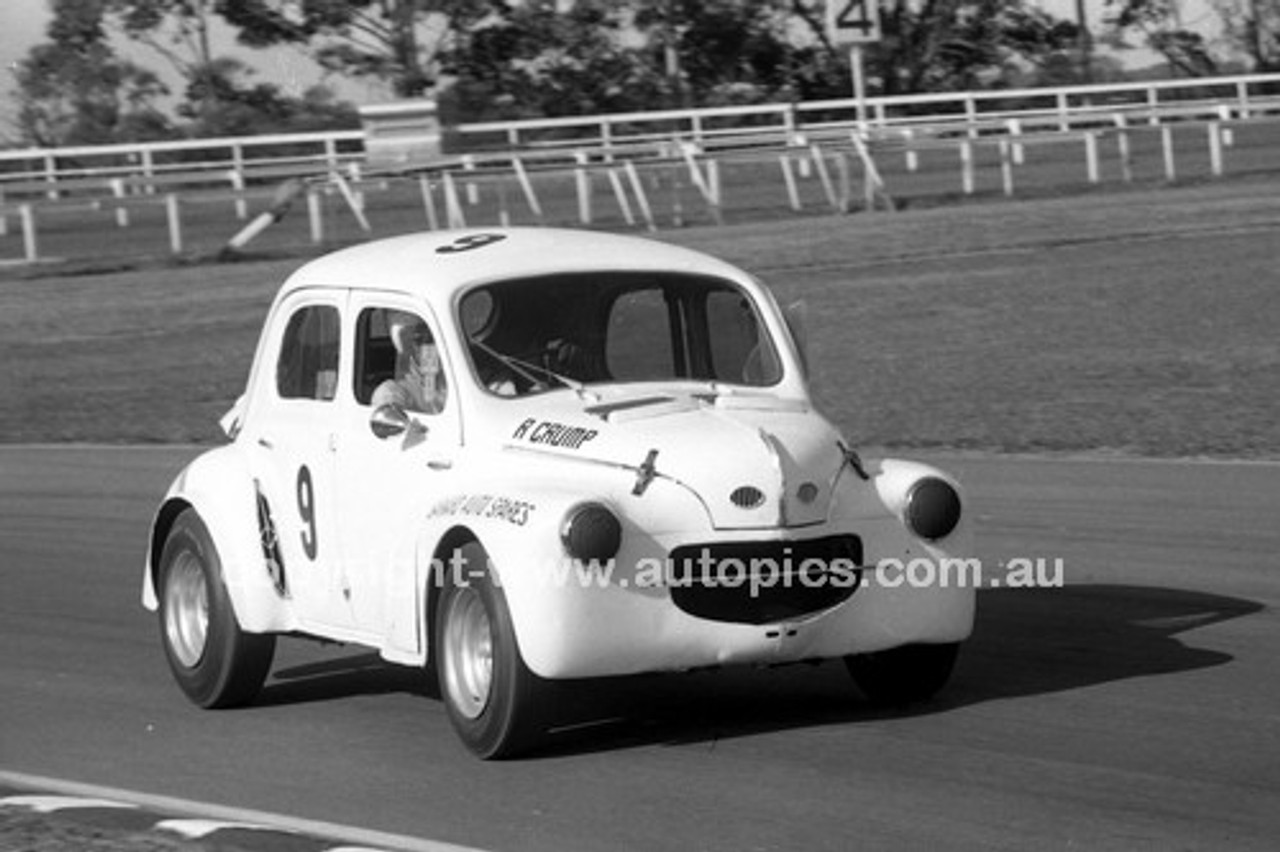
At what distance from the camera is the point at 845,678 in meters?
9.30

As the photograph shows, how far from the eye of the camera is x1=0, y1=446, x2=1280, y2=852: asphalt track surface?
7.04 m

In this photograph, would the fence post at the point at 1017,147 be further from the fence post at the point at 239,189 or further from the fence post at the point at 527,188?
the fence post at the point at 239,189

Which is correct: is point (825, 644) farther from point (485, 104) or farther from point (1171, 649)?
point (485, 104)

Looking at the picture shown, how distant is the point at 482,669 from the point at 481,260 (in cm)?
159

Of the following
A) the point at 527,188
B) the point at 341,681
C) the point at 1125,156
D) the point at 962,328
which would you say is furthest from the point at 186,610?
the point at 1125,156

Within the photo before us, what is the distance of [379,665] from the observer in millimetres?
10383

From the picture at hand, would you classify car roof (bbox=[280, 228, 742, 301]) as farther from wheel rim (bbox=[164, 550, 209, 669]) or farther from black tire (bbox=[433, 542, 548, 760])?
black tire (bbox=[433, 542, 548, 760])

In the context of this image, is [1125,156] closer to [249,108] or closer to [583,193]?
[583,193]

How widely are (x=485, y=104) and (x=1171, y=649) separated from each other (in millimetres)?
48654

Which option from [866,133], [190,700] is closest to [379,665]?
[190,700]

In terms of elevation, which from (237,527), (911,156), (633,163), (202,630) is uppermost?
(633,163)

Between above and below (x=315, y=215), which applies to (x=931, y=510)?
below

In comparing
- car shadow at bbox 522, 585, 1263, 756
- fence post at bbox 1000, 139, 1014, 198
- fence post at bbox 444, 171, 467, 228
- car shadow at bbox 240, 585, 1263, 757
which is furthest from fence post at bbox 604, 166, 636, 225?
car shadow at bbox 522, 585, 1263, 756

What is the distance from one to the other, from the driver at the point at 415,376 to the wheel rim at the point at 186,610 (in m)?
1.14
